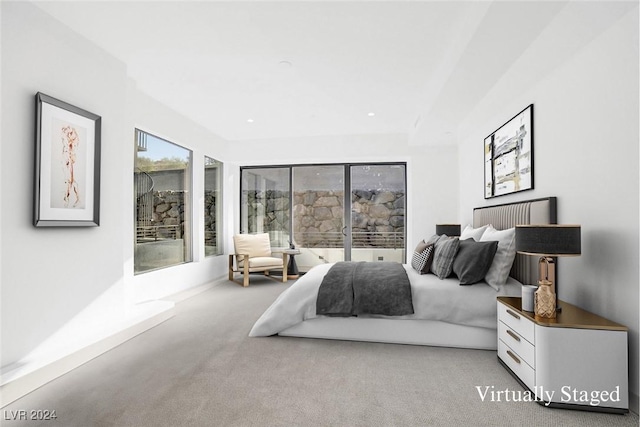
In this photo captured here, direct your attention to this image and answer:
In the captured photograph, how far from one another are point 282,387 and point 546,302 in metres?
1.73

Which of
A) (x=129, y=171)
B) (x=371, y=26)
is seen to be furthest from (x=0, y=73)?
(x=371, y=26)

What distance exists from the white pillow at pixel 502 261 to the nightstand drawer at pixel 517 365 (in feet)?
1.69

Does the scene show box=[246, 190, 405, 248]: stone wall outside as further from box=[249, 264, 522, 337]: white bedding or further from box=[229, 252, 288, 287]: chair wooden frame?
box=[249, 264, 522, 337]: white bedding

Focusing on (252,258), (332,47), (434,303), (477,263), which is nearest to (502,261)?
(477,263)

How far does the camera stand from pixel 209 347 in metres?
2.74

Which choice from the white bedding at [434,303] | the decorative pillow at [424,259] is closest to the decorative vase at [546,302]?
the white bedding at [434,303]

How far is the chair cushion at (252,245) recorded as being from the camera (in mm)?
5617

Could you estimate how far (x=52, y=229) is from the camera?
2.41 metres

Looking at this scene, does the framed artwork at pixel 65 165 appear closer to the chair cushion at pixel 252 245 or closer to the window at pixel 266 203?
the chair cushion at pixel 252 245

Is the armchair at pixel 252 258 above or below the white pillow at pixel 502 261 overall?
below

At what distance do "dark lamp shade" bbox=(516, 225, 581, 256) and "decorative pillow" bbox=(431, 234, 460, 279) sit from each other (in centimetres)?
98

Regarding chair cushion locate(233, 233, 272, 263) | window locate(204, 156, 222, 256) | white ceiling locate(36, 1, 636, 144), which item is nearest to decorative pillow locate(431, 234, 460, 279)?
white ceiling locate(36, 1, 636, 144)

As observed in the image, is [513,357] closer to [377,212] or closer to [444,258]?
[444,258]

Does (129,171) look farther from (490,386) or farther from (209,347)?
(490,386)
